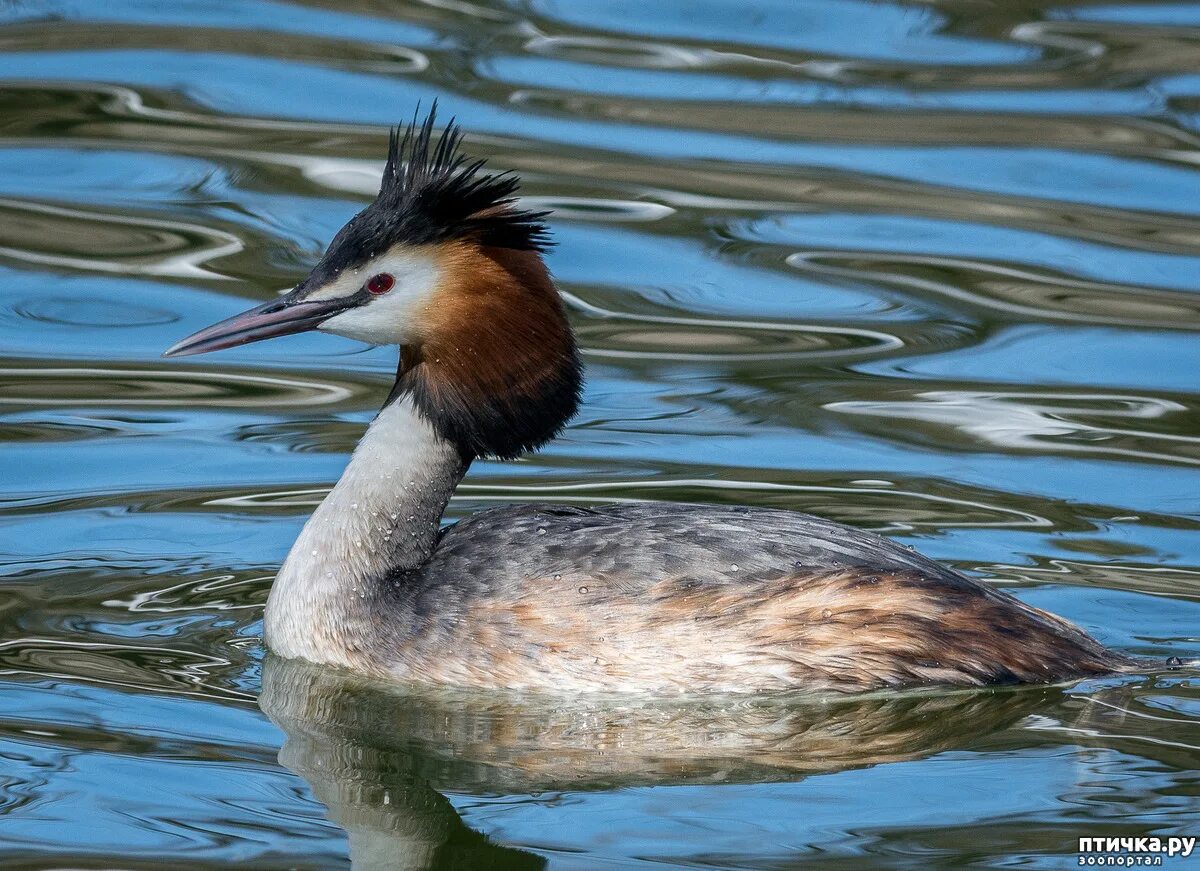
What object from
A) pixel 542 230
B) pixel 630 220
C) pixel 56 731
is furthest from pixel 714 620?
pixel 630 220

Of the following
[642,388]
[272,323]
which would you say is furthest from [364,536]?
[642,388]

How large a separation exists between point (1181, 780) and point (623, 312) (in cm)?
539

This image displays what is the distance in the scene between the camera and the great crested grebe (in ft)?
21.9

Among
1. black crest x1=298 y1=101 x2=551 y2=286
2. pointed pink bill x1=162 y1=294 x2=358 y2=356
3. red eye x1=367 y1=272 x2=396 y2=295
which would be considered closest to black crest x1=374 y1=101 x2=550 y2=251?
black crest x1=298 y1=101 x2=551 y2=286

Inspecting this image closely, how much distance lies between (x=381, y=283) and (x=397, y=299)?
0.08 meters

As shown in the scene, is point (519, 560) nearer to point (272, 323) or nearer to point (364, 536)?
point (364, 536)

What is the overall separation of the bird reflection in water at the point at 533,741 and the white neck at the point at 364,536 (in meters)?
0.16

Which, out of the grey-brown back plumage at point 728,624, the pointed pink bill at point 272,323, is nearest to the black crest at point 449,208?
the pointed pink bill at point 272,323

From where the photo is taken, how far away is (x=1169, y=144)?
13.2m

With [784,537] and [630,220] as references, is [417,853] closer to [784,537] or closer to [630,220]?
[784,537]

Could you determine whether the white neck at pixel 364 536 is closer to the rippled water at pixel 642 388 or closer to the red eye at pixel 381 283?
the rippled water at pixel 642 388

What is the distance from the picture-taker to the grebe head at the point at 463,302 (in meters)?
7.09

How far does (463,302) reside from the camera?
7105mm

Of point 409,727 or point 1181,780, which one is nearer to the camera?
point 1181,780
